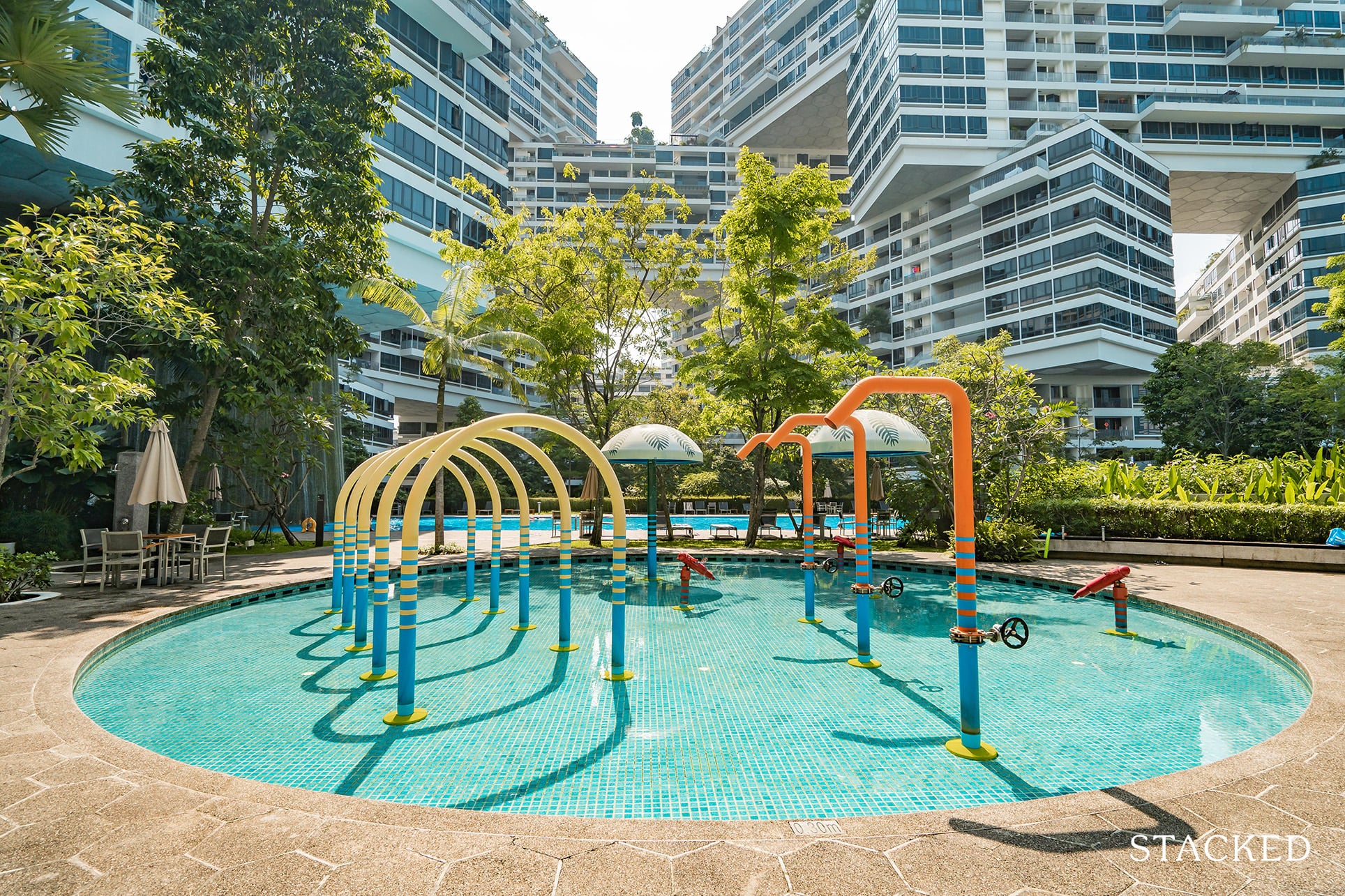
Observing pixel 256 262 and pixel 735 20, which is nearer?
pixel 256 262

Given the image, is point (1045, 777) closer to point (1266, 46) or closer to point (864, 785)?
point (864, 785)

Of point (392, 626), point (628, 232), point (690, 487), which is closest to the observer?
point (392, 626)

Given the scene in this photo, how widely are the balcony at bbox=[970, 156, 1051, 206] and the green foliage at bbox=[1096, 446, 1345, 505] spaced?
38.5 m

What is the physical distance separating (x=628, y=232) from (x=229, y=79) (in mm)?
12418

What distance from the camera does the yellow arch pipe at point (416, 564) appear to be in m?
6.58

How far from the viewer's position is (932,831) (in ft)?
12.5

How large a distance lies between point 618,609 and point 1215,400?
5069 centimetres

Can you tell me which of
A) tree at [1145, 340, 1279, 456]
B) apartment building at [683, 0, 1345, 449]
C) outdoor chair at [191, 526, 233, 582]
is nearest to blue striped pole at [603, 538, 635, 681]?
outdoor chair at [191, 526, 233, 582]

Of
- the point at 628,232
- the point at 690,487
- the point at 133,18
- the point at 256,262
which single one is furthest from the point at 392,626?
the point at 690,487

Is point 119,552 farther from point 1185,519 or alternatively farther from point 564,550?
point 1185,519

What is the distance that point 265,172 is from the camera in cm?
1898

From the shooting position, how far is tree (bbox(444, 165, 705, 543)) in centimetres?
2184

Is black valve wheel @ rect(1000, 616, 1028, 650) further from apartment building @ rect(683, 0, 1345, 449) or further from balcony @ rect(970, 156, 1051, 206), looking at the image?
balcony @ rect(970, 156, 1051, 206)

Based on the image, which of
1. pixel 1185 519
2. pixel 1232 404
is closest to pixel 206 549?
pixel 1185 519
